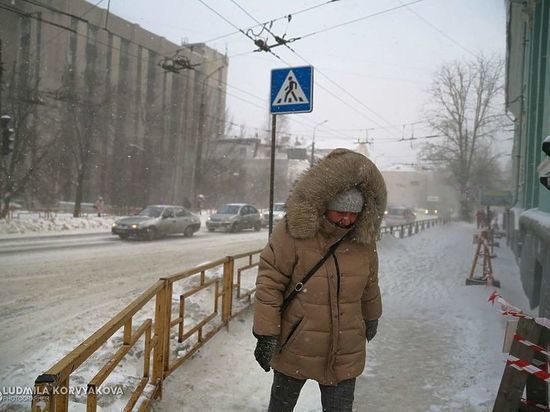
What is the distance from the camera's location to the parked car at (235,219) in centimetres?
2297

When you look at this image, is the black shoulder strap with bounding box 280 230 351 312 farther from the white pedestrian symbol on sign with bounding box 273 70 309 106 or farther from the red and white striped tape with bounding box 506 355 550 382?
the white pedestrian symbol on sign with bounding box 273 70 309 106

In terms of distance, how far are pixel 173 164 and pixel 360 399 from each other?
124 ft

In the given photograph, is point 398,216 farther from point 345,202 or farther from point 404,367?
point 345,202

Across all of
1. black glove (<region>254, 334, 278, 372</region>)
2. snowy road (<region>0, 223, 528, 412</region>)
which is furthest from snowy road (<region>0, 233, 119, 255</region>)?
black glove (<region>254, 334, 278, 372</region>)

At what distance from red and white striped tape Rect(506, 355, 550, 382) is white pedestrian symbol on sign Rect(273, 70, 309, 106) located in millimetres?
3990

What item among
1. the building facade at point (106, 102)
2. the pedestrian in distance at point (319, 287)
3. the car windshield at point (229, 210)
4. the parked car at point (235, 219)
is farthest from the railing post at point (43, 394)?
the car windshield at point (229, 210)

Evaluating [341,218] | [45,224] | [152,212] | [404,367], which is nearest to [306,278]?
[341,218]

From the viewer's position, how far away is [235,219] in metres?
23.2

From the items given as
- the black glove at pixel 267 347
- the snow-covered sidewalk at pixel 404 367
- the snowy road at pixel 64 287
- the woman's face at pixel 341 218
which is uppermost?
the woman's face at pixel 341 218

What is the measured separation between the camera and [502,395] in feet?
9.72

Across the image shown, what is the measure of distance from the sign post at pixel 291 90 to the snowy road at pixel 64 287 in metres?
3.00

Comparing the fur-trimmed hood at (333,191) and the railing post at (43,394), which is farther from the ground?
Result: the fur-trimmed hood at (333,191)

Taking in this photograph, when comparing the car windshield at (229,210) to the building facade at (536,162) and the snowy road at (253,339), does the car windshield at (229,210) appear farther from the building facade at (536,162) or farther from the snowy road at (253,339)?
the building facade at (536,162)

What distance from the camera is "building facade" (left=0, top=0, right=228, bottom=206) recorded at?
59.1 ft
